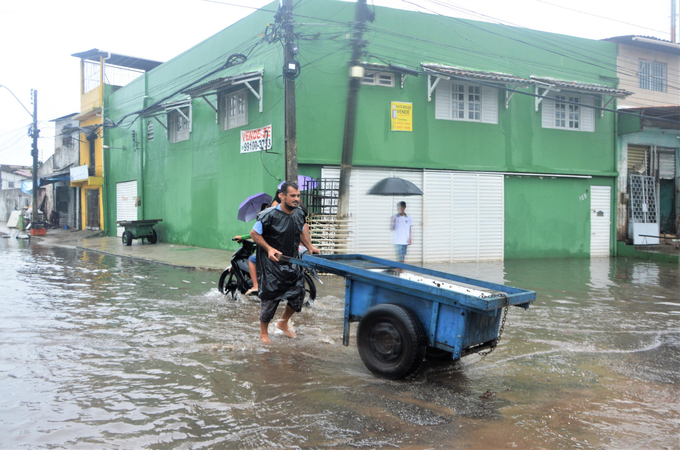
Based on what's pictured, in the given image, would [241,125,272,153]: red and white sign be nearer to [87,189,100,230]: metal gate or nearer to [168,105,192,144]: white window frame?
[168,105,192,144]: white window frame

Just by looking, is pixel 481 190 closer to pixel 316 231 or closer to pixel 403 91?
pixel 403 91

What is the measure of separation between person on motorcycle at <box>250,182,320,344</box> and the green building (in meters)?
8.20

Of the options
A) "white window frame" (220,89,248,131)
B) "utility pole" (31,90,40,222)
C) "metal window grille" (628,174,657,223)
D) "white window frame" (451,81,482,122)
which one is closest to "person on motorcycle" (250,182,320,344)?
"white window frame" (220,89,248,131)

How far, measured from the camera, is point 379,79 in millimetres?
15109

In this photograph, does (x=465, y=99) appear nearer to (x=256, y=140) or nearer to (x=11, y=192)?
(x=256, y=140)

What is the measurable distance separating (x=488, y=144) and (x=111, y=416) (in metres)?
14.6

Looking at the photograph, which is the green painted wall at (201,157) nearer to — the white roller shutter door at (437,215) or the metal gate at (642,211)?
the white roller shutter door at (437,215)

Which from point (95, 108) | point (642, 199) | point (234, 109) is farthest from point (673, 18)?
point (95, 108)

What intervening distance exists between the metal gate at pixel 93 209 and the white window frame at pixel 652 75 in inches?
1059

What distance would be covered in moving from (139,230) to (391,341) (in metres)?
17.8

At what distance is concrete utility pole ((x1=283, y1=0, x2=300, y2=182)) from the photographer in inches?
453

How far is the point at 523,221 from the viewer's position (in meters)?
17.0

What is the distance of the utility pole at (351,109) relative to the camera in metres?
12.9

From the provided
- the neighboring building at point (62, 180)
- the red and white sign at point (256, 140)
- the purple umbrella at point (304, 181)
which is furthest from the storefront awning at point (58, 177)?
the purple umbrella at point (304, 181)
